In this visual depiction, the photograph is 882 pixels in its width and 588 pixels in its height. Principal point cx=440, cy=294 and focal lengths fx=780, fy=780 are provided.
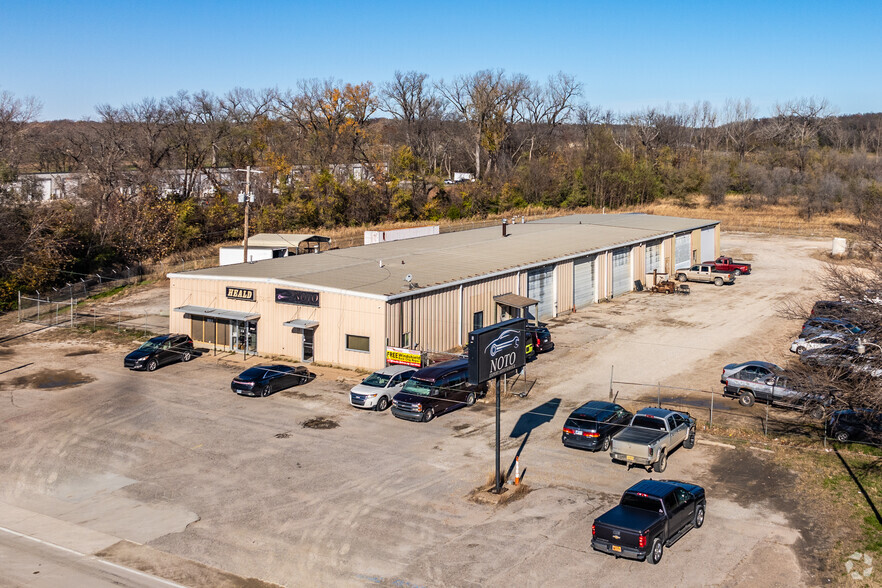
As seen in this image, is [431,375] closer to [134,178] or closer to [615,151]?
[134,178]

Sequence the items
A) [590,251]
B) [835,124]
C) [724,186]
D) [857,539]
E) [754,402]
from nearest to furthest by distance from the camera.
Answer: [857,539], [754,402], [590,251], [724,186], [835,124]

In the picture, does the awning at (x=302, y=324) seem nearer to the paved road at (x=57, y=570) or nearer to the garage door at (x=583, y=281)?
the paved road at (x=57, y=570)

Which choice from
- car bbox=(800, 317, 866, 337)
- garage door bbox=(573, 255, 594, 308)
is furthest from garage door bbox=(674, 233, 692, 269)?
car bbox=(800, 317, 866, 337)

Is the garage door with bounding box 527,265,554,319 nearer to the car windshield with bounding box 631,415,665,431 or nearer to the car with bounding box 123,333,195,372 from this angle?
the car with bounding box 123,333,195,372

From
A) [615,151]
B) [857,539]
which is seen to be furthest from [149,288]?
[615,151]

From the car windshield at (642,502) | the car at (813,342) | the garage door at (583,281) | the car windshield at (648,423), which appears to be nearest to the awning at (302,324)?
the car windshield at (648,423)

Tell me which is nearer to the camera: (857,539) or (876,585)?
(876,585)
